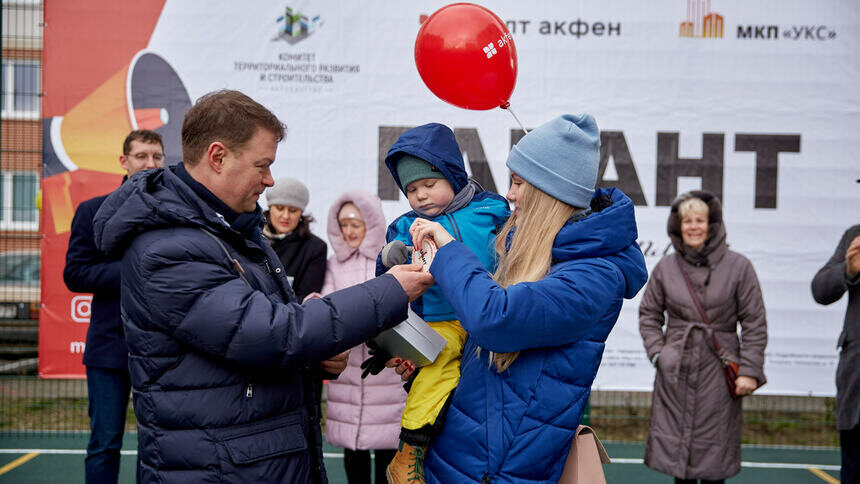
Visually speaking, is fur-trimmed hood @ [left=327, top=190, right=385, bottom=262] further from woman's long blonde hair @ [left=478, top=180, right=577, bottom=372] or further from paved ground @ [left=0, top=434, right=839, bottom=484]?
woman's long blonde hair @ [left=478, top=180, right=577, bottom=372]

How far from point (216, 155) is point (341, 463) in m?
4.06

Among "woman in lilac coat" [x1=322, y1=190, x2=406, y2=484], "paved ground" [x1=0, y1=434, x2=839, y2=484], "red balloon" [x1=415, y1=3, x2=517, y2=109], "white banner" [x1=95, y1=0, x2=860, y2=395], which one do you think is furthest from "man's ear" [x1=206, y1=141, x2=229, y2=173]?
"white banner" [x1=95, y1=0, x2=860, y2=395]

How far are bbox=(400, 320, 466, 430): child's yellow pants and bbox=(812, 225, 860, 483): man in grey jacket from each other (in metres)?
2.43

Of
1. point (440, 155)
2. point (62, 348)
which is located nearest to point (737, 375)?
point (440, 155)

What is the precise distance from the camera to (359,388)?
4117mm

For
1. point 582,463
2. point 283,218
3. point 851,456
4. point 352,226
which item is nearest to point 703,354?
point 851,456

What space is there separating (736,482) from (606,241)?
4055 mm

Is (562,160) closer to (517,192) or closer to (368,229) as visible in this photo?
(517,192)

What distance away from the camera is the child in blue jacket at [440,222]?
1.96 m

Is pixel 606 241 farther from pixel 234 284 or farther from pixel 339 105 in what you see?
pixel 339 105

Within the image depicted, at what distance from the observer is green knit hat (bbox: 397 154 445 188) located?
2297mm

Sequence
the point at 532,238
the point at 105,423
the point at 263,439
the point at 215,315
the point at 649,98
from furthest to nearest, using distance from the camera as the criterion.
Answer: the point at 649,98 < the point at 105,423 < the point at 532,238 < the point at 263,439 < the point at 215,315

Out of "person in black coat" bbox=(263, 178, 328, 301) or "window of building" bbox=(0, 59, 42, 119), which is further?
"window of building" bbox=(0, 59, 42, 119)

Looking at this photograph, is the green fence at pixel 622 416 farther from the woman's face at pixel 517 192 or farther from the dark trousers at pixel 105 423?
the woman's face at pixel 517 192
